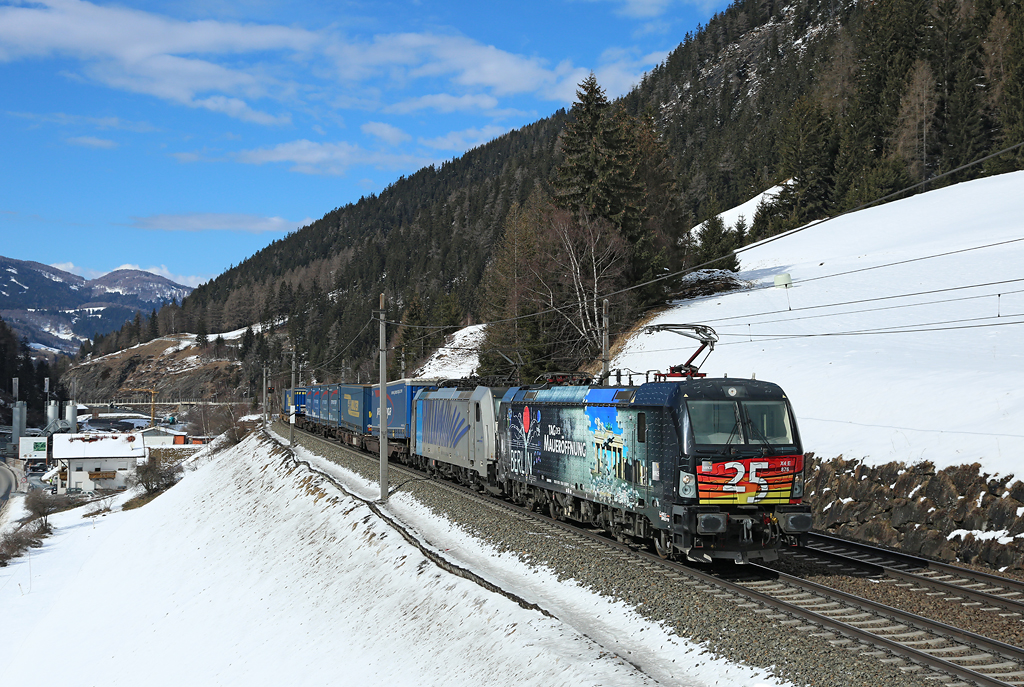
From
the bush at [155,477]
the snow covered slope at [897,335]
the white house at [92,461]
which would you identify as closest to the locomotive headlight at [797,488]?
the snow covered slope at [897,335]

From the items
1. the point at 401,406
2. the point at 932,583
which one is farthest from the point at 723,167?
the point at 932,583

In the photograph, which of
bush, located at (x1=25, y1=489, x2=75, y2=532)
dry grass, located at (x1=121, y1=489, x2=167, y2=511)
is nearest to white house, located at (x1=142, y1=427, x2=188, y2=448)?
bush, located at (x1=25, y1=489, x2=75, y2=532)

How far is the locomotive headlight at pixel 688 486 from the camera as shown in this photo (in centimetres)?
1355

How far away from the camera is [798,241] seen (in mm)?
73312

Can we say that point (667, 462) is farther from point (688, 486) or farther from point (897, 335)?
point (897, 335)

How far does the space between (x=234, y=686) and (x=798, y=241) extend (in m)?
66.9

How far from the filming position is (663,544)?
15.0 metres

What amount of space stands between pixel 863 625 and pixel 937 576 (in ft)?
12.3

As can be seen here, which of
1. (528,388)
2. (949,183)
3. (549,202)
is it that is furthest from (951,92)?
(528,388)

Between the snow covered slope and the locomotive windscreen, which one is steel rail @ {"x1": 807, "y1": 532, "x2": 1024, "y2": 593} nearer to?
the snow covered slope

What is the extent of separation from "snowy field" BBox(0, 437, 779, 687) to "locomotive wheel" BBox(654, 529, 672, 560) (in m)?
1.91

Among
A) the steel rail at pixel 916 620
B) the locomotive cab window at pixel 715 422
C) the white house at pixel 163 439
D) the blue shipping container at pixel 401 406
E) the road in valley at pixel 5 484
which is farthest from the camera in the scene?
the white house at pixel 163 439

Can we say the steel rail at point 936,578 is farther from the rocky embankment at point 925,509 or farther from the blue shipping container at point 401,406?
the blue shipping container at point 401,406

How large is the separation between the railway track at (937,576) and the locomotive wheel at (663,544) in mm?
2855
